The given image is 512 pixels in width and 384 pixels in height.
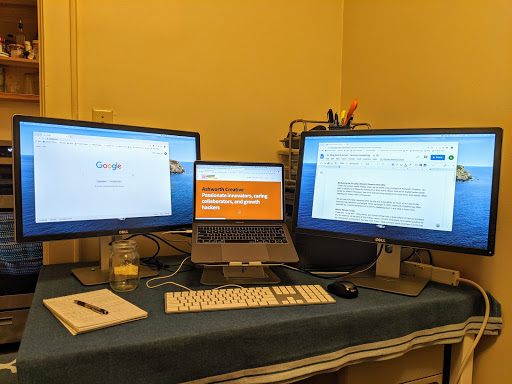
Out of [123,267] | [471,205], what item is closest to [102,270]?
[123,267]

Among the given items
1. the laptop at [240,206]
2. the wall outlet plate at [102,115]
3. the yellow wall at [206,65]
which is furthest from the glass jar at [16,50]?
the laptop at [240,206]

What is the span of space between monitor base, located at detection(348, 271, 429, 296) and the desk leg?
19 cm

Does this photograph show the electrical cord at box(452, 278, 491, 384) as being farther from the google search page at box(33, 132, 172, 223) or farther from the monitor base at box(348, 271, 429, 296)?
the google search page at box(33, 132, 172, 223)

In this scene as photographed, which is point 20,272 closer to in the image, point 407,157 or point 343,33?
point 407,157

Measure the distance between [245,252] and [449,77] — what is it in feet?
3.01

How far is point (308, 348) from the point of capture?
826 mm

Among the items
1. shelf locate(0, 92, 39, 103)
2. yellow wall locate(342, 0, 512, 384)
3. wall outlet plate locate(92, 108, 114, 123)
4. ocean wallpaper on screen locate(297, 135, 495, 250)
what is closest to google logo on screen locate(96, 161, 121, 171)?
wall outlet plate locate(92, 108, 114, 123)

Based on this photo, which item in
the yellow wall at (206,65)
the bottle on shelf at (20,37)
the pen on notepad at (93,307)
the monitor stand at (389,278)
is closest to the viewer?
the pen on notepad at (93,307)

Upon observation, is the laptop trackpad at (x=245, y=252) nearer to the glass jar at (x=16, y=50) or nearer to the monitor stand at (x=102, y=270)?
the monitor stand at (x=102, y=270)

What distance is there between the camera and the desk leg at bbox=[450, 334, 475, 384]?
1.03m

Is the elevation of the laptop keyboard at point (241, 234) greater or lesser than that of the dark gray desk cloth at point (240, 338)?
greater

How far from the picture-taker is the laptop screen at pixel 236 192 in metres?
1.24

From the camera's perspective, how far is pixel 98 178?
1.08 metres

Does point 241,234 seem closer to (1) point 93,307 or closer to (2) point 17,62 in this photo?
(1) point 93,307
